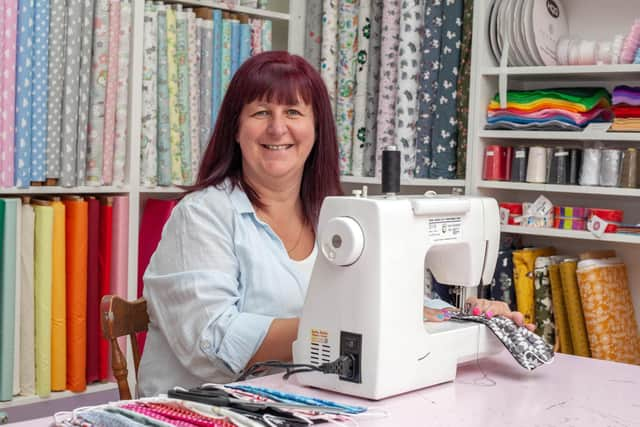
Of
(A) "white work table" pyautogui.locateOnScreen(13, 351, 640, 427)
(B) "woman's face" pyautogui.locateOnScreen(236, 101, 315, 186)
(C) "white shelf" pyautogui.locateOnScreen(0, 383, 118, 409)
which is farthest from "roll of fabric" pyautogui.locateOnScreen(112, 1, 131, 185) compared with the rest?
(A) "white work table" pyautogui.locateOnScreen(13, 351, 640, 427)

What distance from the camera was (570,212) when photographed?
2.88m

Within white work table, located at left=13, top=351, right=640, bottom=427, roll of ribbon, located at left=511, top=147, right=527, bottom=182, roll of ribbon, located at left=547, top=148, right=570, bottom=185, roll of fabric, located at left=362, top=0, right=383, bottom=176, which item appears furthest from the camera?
roll of fabric, located at left=362, top=0, right=383, bottom=176

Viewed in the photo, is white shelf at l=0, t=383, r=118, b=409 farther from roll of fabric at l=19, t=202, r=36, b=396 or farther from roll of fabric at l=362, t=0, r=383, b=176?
roll of fabric at l=362, t=0, r=383, b=176

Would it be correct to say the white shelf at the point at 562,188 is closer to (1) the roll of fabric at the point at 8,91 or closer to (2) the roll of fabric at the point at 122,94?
(2) the roll of fabric at the point at 122,94

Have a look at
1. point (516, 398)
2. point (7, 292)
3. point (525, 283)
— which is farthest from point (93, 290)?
point (516, 398)

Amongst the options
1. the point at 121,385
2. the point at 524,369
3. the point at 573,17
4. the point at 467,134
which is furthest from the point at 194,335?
the point at 573,17

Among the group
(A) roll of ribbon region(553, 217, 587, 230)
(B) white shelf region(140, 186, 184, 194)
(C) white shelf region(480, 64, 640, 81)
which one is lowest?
(A) roll of ribbon region(553, 217, 587, 230)

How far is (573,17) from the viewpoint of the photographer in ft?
10.2

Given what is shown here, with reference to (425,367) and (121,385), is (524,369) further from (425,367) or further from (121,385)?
(121,385)

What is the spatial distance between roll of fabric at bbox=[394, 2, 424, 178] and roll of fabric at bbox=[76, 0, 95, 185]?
1076mm

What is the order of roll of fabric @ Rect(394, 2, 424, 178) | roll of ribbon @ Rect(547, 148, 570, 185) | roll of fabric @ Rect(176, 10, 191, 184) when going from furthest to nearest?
roll of fabric @ Rect(394, 2, 424, 178), roll of fabric @ Rect(176, 10, 191, 184), roll of ribbon @ Rect(547, 148, 570, 185)

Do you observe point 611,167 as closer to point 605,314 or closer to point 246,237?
point 605,314

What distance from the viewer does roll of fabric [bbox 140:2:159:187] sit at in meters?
2.99

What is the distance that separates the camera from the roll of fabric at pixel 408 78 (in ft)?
10.4
